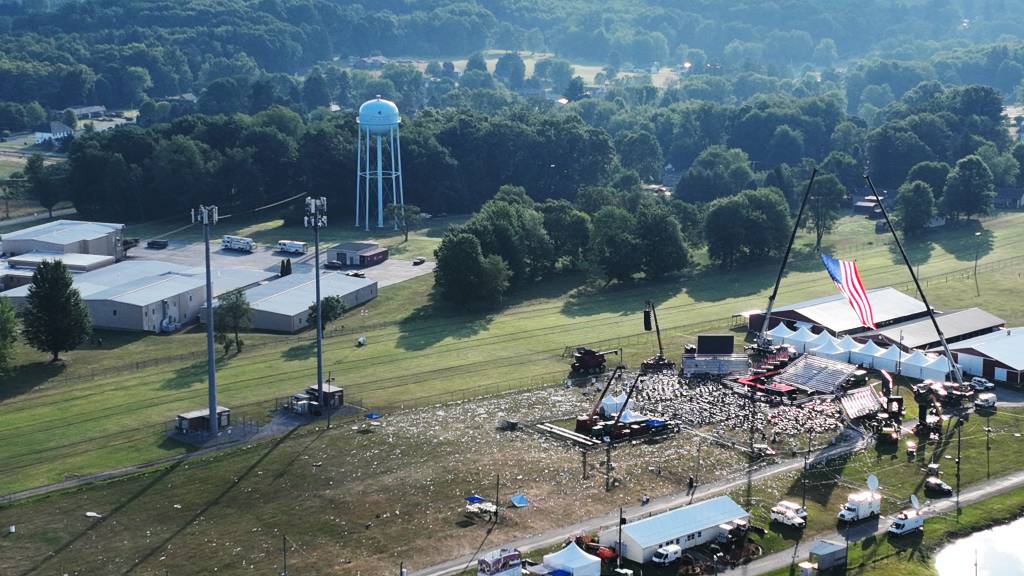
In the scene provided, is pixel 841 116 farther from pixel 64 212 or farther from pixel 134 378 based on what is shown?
pixel 134 378

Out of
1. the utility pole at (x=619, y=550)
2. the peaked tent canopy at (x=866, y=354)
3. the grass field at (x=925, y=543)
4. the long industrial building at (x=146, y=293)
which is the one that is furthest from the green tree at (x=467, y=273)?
the grass field at (x=925, y=543)

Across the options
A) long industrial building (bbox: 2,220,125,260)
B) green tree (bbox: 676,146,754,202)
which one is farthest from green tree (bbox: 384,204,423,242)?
green tree (bbox: 676,146,754,202)

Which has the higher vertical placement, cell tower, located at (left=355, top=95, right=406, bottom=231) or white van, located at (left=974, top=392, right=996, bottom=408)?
cell tower, located at (left=355, top=95, right=406, bottom=231)

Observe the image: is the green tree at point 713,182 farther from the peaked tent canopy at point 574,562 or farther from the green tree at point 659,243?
the peaked tent canopy at point 574,562

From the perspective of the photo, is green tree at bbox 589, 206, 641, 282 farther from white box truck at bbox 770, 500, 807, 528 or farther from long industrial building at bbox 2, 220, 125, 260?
white box truck at bbox 770, 500, 807, 528

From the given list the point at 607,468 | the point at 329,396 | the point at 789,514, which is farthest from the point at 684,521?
the point at 329,396

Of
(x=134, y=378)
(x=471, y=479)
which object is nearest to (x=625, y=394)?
(x=471, y=479)
